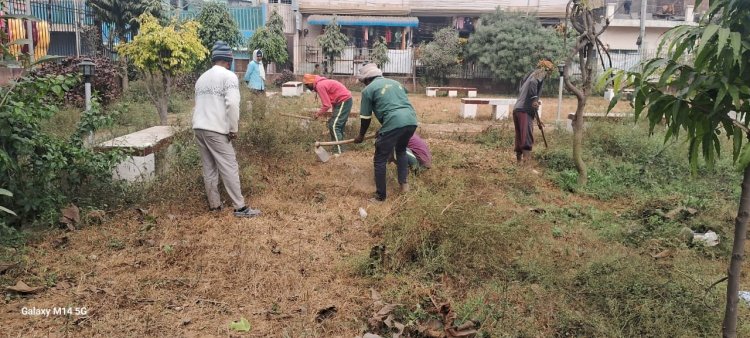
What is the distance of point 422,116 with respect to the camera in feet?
42.4

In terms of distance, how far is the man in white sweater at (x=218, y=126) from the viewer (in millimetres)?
5328

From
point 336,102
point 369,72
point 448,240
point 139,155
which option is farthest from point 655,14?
point 448,240

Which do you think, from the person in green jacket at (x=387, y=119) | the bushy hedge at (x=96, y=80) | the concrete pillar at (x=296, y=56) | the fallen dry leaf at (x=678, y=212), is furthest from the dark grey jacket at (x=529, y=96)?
the concrete pillar at (x=296, y=56)

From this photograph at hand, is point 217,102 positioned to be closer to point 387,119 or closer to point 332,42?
point 387,119

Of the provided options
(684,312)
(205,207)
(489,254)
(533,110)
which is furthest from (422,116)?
(684,312)

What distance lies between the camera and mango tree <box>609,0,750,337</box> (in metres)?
2.31

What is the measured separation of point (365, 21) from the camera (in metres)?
25.4

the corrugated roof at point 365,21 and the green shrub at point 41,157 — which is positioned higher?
the corrugated roof at point 365,21

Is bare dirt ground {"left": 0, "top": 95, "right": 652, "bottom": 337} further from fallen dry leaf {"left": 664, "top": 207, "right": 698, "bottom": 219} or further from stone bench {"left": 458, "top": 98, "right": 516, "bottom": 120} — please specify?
stone bench {"left": 458, "top": 98, "right": 516, "bottom": 120}

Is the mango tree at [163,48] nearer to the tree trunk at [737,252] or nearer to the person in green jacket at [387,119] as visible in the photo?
the person in green jacket at [387,119]

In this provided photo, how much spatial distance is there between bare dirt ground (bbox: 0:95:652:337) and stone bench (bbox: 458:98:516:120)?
759 centimetres

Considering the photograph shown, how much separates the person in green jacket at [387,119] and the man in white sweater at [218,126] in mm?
1344

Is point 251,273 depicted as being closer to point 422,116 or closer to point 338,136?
point 338,136

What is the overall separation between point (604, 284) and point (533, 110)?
4612 mm
